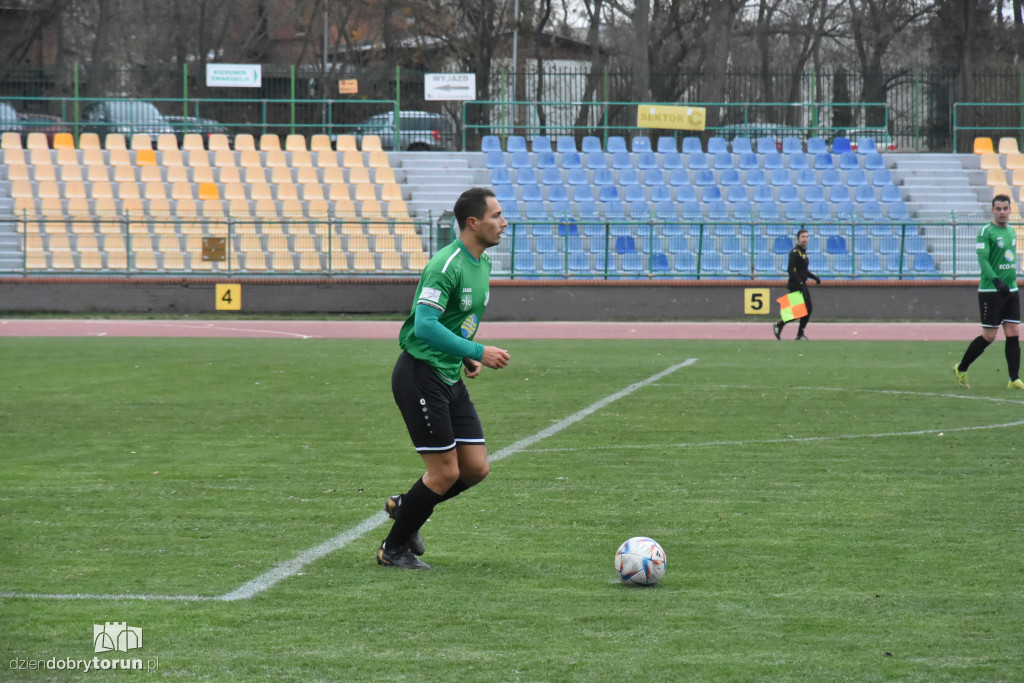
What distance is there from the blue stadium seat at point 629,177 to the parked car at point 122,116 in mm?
12382

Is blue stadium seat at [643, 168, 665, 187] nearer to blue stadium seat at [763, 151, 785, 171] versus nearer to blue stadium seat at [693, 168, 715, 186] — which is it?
blue stadium seat at [693, 168, 715, 186]

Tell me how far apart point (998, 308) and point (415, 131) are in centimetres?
2442

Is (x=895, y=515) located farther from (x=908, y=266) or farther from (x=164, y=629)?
(x=908, y=266)

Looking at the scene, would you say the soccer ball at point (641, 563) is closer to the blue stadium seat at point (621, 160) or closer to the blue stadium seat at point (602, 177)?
the blue stadium seat at point (602, 177)

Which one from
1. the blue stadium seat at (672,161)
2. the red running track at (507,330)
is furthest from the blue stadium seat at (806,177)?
the red running track at (507,330)

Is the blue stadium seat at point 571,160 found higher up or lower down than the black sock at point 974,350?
higher up

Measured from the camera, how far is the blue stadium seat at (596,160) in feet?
110

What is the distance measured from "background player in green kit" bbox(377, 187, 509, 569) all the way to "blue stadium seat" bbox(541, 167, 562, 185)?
2631 cm

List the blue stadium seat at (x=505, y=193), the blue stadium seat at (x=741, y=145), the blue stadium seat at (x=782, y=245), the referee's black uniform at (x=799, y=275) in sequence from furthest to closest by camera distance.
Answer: the blue stadium seat at (x=741, y=145) → the blue stadium seat at (x=505, y=193) → the blue stadium seat at (x=782, y=245) → the referee's black uniform at (x=799, y=275)

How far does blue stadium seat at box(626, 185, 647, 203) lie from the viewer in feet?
104

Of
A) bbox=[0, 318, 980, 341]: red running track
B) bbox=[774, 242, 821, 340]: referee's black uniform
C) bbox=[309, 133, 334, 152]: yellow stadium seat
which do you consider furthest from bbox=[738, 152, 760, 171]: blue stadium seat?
bbox=[774, 242, 821, 340]: referee's black uniform

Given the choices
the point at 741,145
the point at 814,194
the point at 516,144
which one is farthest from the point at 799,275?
the point at 516,144

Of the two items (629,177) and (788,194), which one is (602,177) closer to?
(629,177)

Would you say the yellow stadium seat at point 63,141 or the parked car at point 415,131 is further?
the parked car at point 415,131
